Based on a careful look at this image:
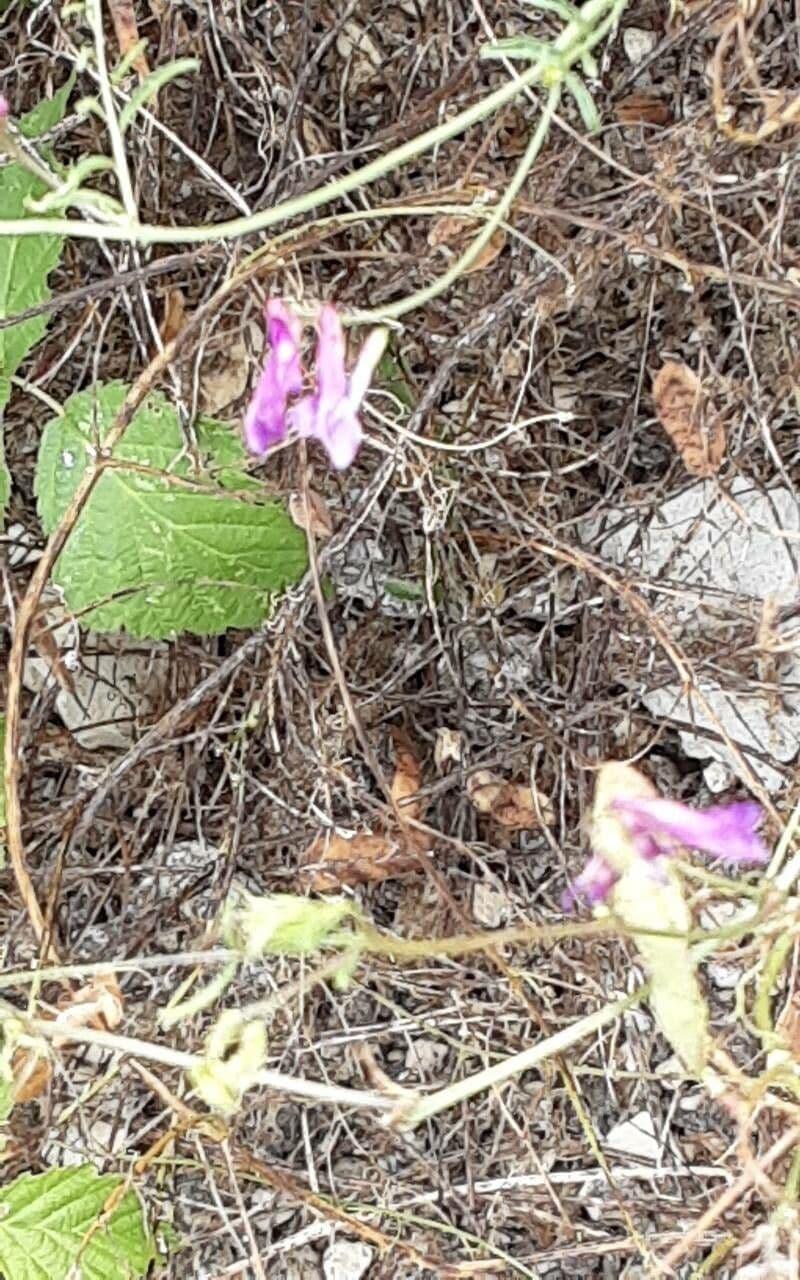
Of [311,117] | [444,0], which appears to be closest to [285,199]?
[311,117]

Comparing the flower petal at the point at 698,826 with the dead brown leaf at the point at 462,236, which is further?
the dead brown leaf at the point at 462,236

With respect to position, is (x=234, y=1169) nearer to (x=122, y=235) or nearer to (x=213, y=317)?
(x=213, y=317)

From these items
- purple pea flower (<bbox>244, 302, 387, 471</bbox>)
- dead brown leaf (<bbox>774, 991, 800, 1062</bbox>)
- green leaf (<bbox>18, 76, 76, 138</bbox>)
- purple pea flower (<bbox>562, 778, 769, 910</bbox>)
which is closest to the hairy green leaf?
green leaf (<bbox>18, 76, 76, 138</bbox>)

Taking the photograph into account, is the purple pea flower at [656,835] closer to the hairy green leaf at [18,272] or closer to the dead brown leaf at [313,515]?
the dead brown leaf at [313,515]

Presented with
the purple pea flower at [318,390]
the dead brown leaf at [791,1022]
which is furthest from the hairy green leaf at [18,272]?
the dead brown leaf at [791,1022]

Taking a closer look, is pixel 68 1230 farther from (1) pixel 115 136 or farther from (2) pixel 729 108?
(2) pixel 729 108
